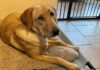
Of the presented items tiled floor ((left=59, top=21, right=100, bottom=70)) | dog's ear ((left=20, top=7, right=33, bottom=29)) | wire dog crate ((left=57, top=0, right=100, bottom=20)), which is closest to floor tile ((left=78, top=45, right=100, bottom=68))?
tiled floor ((left=59, top=21, right=100, bottom=70))

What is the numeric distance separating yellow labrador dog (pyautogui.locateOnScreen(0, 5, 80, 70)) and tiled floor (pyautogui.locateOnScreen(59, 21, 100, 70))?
444 millimetres

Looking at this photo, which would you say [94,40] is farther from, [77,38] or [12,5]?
[12,5]

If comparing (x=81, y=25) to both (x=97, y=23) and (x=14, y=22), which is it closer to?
(x=97, y=23)

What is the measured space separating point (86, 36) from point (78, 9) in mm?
676

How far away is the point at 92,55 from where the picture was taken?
233cm

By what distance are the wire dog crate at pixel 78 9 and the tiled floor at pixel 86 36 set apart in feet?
0.47

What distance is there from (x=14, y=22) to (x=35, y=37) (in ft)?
0.94

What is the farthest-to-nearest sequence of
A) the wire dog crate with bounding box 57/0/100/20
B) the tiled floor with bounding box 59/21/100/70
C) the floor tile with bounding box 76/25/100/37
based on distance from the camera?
the wire dog crate with bounding box 57/0/100/20
the floor tile with bounding box 76/25/100/37
the tiled floor with bounding box 59/21/100/70

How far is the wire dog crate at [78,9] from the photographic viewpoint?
3.08m

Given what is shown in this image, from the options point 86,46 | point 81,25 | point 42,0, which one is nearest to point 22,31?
point 42,0

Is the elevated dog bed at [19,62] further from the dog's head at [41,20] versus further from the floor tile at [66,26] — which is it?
the floor tile at [66,26]

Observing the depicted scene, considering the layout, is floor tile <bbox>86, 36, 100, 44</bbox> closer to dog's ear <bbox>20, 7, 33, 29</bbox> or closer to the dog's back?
the dog's back

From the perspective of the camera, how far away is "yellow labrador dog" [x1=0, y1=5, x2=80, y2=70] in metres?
1.61

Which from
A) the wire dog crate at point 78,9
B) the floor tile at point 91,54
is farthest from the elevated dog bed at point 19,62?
the wire dog crate at point 78,9
